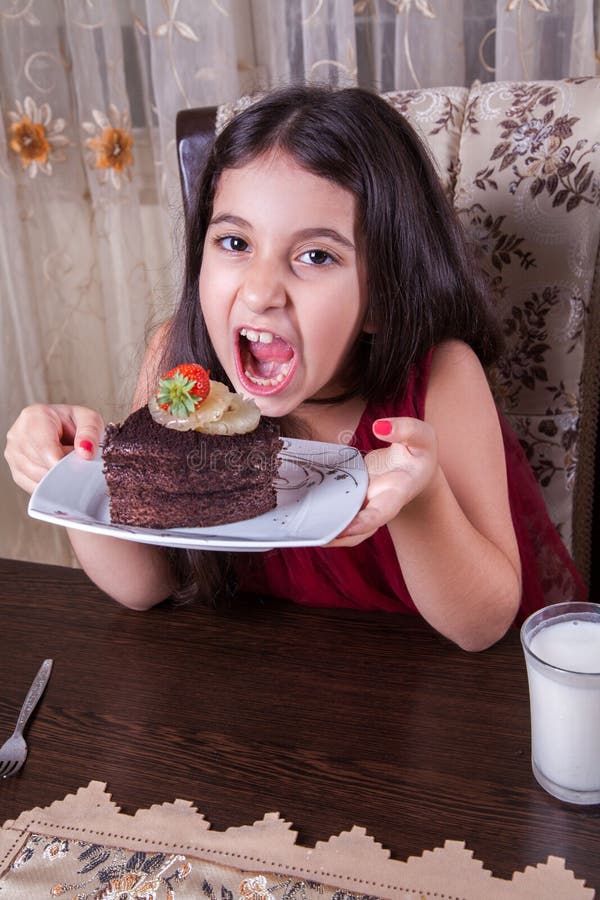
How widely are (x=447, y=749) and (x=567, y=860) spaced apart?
166 mm

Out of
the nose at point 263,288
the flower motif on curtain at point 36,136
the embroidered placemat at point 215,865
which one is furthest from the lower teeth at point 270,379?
the flower motif on curtain at point 36,136

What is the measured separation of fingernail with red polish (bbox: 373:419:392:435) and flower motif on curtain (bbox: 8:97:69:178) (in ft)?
6.37

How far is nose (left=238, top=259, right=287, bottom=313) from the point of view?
1187 mm

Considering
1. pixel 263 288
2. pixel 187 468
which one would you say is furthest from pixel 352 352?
pixel 187 468

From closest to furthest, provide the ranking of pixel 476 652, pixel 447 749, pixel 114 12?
pixel 447 749 → pixel 476 652 → pixel 114 12

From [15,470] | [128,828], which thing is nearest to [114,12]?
[15,470]

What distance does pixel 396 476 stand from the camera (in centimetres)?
103

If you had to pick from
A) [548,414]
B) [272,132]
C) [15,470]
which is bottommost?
[548,414]

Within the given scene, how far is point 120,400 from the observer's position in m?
2.81

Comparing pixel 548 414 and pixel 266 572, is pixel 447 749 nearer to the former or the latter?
pixel 266 572

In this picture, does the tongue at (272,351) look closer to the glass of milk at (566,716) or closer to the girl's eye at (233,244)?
the girl's eye at (233,244)

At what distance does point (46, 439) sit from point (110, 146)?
5.07 ft

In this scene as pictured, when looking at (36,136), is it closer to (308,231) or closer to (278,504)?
(308,231)

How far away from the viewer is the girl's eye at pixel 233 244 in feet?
4.17
